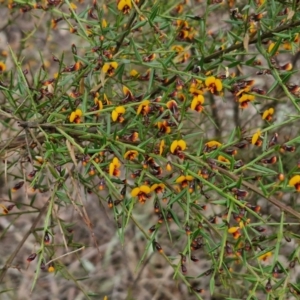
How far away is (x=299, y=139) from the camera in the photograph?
165cm

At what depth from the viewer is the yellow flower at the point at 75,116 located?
5.63 feet

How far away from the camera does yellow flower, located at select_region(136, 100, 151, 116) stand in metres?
1.72

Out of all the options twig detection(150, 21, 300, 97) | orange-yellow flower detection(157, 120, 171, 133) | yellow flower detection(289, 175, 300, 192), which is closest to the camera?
yellow flower detection(289, 175, 300, 192)

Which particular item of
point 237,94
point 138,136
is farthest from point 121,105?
point 237,94

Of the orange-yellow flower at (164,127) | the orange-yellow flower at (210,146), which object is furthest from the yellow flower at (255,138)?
the orange-yellow flower at (164,127)

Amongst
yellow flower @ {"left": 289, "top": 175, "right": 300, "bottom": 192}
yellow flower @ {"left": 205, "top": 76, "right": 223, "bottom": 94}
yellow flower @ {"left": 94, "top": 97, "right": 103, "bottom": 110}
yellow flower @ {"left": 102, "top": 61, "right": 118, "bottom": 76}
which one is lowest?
yellow flower @ {"left": 289, "top": 175, "right": 300, "bottom": 192}

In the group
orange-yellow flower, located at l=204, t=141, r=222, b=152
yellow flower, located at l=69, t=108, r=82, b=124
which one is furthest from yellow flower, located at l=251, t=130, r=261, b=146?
yellow flower, located at l=69, t=108, r=82, b=124

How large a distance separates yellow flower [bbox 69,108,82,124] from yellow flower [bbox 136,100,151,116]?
0.56 ft

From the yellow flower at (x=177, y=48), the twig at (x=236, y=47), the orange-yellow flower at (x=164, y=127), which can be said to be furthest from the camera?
the yellow flower at (x=177, y=48)

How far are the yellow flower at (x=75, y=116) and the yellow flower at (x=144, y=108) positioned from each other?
0.17 m

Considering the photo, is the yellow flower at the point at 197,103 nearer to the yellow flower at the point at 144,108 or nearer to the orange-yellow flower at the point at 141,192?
the yellow flower at the point at 144,108

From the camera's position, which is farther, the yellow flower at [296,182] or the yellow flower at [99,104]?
the yellow flower at [99,104]

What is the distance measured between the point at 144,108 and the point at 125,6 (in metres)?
0.30

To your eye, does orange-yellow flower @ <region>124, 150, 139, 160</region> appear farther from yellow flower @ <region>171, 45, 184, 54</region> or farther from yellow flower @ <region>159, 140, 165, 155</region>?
yellow flower @ <region>171, 45, 184, 54</region>
